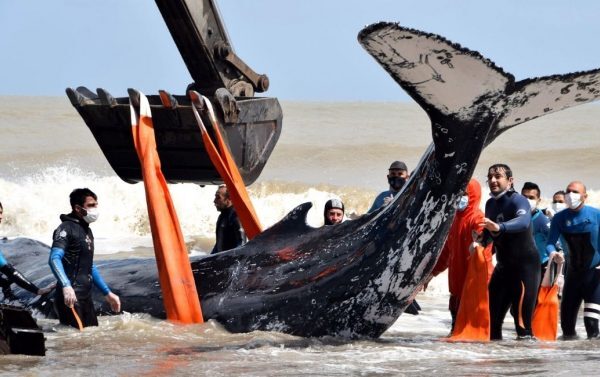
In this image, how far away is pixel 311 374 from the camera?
26.8ft

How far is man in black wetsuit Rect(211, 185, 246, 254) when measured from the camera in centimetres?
1182

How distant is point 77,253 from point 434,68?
322 centimetres

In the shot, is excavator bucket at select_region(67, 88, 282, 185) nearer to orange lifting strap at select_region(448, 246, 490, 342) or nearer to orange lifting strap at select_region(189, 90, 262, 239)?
orange lifting strap at select_region(189, 90, 262, 239)

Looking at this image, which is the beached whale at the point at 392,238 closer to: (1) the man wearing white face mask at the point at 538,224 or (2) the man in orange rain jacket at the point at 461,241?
(2) the man in orange rain jacket at the point at 461,241

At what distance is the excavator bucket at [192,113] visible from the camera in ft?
39.8

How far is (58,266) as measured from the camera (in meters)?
9.55

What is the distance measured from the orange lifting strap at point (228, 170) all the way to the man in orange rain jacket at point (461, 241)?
1787 millimetres

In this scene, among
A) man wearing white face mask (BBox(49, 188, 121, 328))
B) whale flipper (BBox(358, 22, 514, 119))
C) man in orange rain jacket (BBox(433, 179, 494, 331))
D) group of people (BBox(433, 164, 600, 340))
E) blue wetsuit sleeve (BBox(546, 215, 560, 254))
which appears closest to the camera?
whale flipper (BBox(358, 22, 514, 119))

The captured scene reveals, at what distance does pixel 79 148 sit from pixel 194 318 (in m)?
36.0

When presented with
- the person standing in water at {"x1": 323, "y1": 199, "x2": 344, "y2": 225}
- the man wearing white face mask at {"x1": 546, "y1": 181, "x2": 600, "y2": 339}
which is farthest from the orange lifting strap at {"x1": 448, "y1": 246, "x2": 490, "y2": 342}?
the person standing in water at {"x1": 323, "y1": 199, "x2": 344, "y2": 225}

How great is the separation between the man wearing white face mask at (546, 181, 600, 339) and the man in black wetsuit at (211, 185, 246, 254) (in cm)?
293

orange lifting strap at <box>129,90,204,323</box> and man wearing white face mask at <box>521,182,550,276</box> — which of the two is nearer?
orange lifting strap at <box>129,90,204,323</box>

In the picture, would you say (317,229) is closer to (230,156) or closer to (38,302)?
(230,156)

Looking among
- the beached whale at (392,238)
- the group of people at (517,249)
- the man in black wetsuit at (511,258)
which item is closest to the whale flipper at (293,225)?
the beached whale at (392,238)
